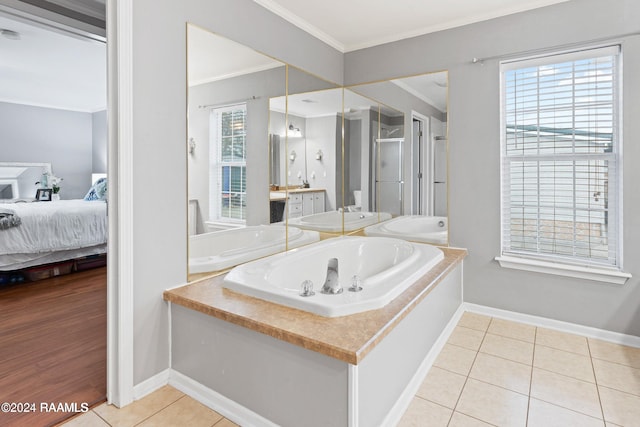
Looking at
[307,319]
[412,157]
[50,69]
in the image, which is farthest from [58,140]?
[307,319]

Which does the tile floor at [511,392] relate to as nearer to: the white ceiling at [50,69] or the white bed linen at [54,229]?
the white ceiling at [50,69]

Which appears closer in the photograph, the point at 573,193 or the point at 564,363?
the point at 564,363

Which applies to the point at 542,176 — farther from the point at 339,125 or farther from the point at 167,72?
the point at 167,72

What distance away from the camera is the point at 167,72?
1.90 meters

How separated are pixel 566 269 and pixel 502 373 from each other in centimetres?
102

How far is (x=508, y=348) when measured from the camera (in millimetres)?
2365

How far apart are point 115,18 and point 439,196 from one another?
8.30 ft

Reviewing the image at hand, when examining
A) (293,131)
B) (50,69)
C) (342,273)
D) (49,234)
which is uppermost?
(50,69)

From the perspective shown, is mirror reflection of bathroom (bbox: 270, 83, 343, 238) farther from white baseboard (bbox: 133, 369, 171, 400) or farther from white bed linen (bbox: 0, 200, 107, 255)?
white bed linen (bbox: 0, 200, 107, 255)

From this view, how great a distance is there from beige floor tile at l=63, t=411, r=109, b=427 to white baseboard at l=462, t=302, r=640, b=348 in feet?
8.45

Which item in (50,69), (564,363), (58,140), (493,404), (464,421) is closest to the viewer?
(464,421)

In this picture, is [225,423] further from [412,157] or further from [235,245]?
[412,157]

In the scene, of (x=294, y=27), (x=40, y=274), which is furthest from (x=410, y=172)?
(x=40, y=274)

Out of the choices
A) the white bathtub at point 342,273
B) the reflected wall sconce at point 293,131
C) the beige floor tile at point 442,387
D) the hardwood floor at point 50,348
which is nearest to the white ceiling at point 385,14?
the reflected wall sconce at point 293,131
